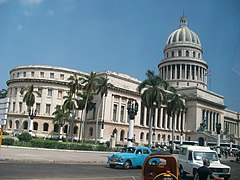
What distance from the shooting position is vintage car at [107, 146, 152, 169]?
847 inches

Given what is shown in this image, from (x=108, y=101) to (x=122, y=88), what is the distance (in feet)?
18.0

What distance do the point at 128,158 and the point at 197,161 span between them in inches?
240

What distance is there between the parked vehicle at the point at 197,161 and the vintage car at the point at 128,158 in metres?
3.90

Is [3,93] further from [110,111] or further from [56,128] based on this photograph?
[110,111]

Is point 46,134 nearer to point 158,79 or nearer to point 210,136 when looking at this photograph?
point 158,79

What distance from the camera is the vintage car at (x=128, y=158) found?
21509 mm

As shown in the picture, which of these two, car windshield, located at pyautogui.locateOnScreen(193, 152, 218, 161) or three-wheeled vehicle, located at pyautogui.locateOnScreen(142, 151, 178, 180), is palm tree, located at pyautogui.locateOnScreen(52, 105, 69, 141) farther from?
three-wheeled vehicle, located at pyautogui.locateOnScreen(142, 151, 178, 180)

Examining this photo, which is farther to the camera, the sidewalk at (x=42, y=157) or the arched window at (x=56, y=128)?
the arched window at (x=56, y=128)

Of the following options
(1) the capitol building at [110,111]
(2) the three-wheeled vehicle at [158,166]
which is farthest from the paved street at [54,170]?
(1) the capitol building at [110,111]

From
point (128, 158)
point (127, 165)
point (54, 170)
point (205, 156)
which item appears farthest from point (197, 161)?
point (54, 170)

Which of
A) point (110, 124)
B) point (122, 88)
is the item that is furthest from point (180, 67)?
point (110, 124)

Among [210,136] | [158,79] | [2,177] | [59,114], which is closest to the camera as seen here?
[2,177]

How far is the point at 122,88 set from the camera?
68625 millimetres

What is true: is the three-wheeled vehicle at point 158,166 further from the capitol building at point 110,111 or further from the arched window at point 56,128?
the arched window at point 56,128
